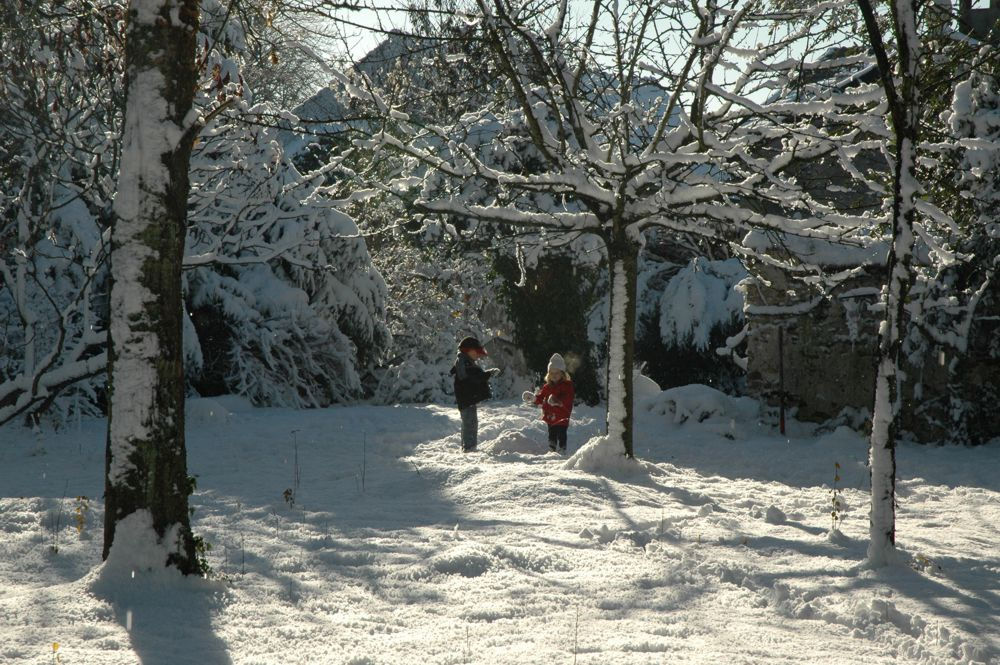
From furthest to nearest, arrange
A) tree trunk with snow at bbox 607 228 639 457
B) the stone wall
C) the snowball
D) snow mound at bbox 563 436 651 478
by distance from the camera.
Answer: the stone wall
tree trunk with snow at bbox 607 228 639 457
snow mound at bbox 563 436 651 478
the snowball

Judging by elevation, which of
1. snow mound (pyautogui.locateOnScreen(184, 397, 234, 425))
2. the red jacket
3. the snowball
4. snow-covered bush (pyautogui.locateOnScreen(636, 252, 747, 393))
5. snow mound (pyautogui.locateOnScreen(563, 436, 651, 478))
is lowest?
the snowball

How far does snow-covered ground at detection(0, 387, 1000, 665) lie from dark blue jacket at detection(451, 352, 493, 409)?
65 centimetres

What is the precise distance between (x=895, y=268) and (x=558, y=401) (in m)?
5.27

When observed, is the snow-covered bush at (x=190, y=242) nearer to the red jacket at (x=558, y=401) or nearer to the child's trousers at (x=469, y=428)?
the child's trousers at (x=469, y=428)

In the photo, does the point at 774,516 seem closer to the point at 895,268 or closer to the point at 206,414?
the point at 895,268

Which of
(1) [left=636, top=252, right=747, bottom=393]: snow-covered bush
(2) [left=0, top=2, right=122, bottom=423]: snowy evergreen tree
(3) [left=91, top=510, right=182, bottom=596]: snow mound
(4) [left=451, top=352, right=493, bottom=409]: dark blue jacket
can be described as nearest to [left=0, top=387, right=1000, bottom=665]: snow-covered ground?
(3) [left=91, top=510, right=182, bottom=596]: snow mound

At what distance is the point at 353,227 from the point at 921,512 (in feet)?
35.9

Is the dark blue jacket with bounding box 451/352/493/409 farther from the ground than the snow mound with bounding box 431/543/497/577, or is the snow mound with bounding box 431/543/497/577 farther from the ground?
the dark blue jacket with bounding box 451/352/493/409

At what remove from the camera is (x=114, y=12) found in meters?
6.93

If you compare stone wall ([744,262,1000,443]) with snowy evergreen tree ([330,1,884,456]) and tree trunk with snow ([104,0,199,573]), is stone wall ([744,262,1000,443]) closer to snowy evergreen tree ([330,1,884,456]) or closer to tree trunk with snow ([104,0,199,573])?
snowy evergreen tree ([330,1,884,456])

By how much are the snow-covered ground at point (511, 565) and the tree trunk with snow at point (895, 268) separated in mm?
323

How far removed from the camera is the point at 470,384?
10102mm

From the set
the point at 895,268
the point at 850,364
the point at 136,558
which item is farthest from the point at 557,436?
Answer: the point at 136,558

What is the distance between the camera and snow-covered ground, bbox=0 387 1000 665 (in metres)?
3.80
